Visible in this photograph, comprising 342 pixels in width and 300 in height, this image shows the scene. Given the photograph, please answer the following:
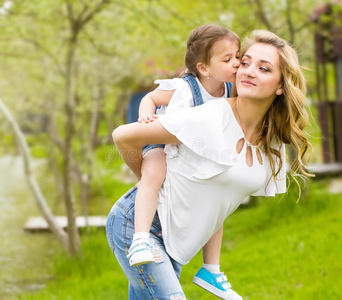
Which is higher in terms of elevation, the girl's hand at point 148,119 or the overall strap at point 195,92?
the overall strap at point 195,92

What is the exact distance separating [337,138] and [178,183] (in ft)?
32.1

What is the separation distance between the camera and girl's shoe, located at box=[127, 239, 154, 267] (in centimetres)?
203

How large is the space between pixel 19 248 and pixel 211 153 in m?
7.02

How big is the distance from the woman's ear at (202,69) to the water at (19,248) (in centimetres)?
460

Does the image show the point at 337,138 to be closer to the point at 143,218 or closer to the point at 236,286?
the point at 236,286

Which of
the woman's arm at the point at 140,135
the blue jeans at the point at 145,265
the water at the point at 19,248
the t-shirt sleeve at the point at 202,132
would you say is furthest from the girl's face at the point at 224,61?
the water at the point at 19,248

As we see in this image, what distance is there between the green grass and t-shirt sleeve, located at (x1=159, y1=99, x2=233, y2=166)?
2660mm

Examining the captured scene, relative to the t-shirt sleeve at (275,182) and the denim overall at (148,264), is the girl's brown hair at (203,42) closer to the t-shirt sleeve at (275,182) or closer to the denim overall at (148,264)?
the denim overall at (148,264)

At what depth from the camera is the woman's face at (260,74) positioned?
2.11 m

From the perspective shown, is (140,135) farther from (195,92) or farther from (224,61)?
(224,61)

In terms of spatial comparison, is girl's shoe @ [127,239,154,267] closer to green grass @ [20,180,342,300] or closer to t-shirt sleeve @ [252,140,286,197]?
t-shirt sleeve @ [252,140,286,197]

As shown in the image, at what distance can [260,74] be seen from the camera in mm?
2113

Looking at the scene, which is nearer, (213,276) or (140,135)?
(140,135)

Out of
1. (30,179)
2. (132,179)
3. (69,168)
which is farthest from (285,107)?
(132,179)
